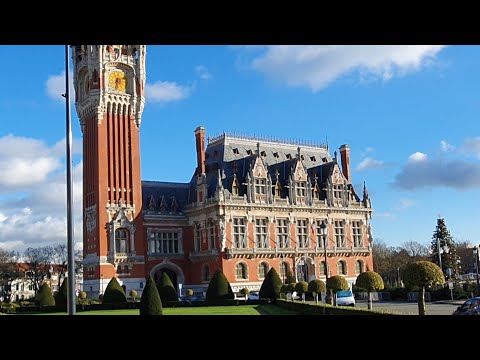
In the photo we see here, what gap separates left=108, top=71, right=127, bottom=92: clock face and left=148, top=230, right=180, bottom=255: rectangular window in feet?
47.7

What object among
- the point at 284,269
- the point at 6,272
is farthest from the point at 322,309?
the point at 6,272

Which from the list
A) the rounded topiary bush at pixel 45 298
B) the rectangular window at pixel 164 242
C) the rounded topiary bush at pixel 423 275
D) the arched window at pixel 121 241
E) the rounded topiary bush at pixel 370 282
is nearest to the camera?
the rounded topiary bush at pixel 423 275

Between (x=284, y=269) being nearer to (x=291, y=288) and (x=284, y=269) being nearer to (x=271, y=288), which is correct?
(x=271, y=288)

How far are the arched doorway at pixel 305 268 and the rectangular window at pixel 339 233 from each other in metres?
4.33

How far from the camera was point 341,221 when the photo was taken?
65.9m

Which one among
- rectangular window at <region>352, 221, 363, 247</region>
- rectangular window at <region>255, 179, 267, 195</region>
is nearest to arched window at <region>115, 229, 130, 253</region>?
rectangular window at <region>255, 179, 267, 195</region>

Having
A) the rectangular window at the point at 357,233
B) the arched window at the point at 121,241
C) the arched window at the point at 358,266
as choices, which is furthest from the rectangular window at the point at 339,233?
the arched window at the point at 121,241

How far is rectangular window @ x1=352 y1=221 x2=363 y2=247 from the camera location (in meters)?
66.8

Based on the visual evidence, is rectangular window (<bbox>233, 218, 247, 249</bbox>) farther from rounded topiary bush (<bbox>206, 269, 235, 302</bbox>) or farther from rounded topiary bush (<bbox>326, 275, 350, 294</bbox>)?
rounded topiary bush (<bbox>326, 275, 350, 294</bbox>)

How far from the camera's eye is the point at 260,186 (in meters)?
60.2

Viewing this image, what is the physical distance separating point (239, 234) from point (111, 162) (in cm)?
1401

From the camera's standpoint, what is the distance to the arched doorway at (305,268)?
6200 cm

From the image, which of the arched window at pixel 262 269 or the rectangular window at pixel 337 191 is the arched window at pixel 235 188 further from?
the rectangular window at pixel 337 191
